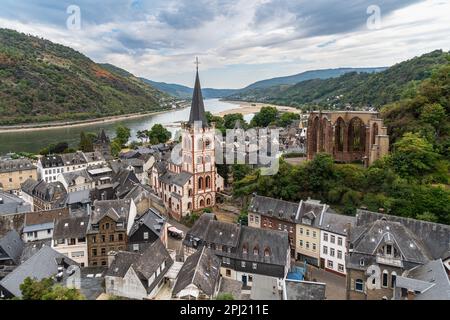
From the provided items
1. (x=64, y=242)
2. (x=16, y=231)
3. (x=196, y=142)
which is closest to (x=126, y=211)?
(x=64, y=242)

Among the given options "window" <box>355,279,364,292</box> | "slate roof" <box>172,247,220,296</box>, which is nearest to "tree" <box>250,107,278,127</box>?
"slate roof" <box>172,247,220,296</box>

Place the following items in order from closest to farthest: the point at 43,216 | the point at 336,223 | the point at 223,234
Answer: the point at 223,234, the point at 336,223, the point at 43,216

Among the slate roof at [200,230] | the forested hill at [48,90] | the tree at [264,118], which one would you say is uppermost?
the forested hill at [48,90]

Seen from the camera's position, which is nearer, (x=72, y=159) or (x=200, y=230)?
(x=200, y=230)

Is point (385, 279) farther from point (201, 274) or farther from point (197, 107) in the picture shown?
point (197, 107)

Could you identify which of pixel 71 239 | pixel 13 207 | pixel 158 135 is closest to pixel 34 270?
pixel 71 239

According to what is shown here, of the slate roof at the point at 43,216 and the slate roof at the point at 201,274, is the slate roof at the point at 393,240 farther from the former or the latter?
the slate roof at the point at 43,216

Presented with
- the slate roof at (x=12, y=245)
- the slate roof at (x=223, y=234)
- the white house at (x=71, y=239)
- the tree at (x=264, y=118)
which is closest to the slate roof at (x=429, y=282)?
the slate roof at (x=223, y=234)
